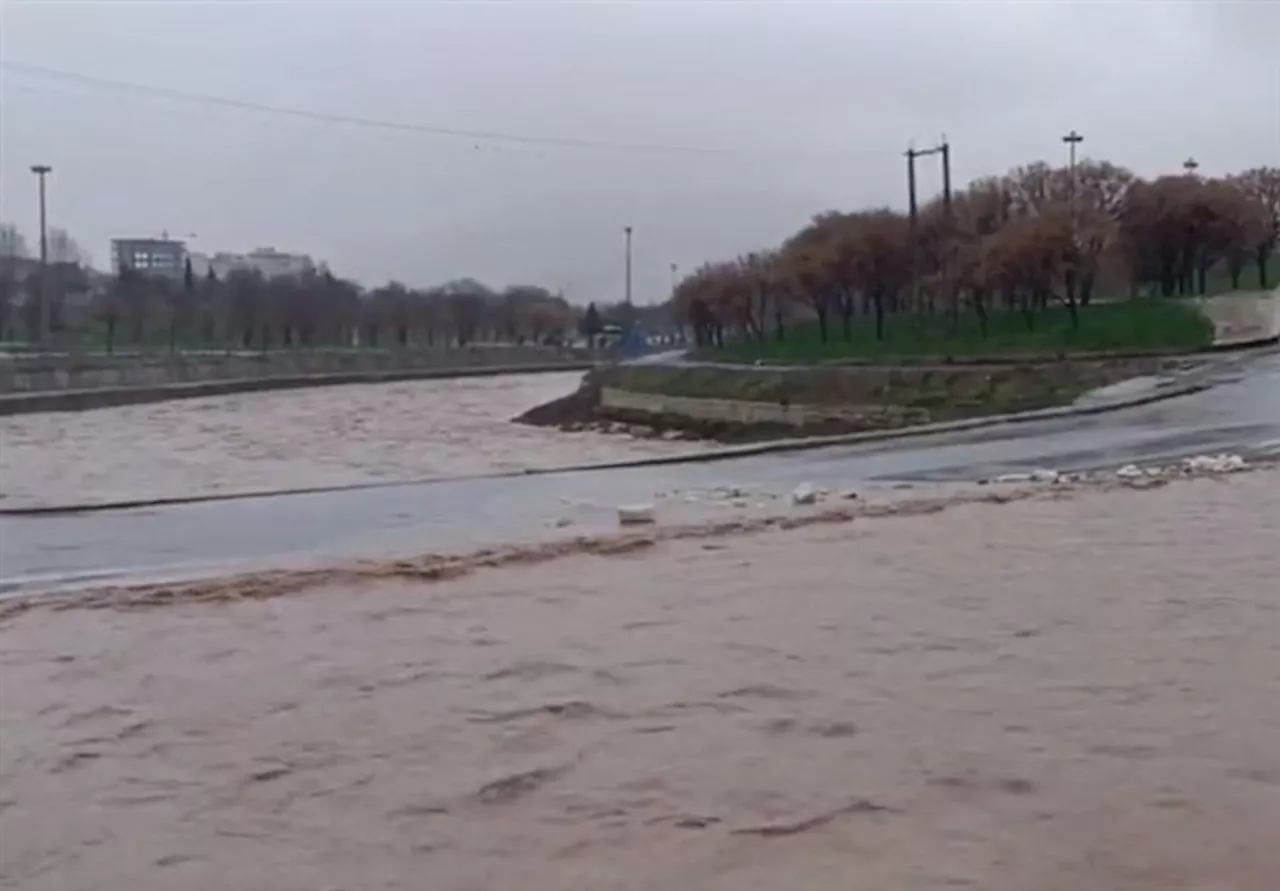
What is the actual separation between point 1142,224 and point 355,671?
136ft

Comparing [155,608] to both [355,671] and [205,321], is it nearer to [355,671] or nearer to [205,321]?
[355,671]

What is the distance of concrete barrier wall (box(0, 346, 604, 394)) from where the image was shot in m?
51.0

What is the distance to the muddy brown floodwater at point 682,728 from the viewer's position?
16.8ft

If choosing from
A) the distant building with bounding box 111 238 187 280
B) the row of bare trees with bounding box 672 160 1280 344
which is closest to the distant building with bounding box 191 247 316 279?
the distant building with bounding box 111 238 187 280

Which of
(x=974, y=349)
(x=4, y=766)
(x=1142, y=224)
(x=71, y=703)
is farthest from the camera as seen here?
(x=1142, y=224)

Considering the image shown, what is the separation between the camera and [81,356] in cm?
6744

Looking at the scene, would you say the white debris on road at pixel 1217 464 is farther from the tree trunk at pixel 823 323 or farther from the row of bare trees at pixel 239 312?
the row of bare trees at pixel 239 312

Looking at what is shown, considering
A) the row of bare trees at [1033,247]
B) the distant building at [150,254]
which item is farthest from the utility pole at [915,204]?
the distant building at [150,254]

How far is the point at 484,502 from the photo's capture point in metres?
14.4

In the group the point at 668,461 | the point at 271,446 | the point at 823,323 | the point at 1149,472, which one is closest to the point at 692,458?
the point at 668,461

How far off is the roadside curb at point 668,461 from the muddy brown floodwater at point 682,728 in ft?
17.5

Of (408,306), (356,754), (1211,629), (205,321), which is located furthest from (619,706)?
(408,306)

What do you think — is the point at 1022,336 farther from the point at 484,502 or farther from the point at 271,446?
the point at 484,502

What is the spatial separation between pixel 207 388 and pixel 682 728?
52781mm
